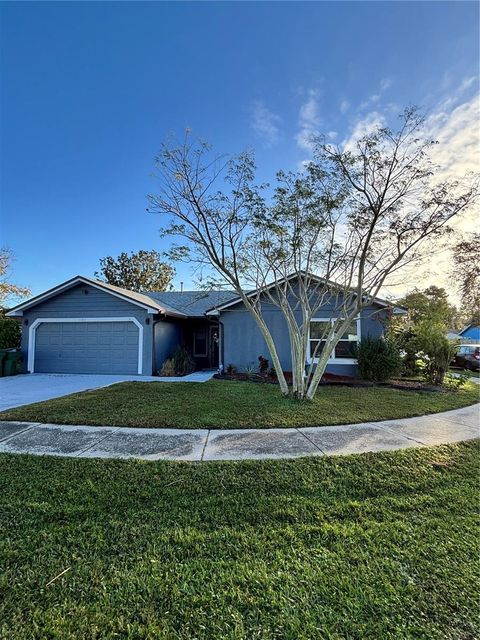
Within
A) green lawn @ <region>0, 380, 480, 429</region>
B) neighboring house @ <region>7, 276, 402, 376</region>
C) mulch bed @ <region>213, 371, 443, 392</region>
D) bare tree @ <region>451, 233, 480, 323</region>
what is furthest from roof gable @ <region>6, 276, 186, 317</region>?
bare tree @ <region>451, 233, 480, 323</region>

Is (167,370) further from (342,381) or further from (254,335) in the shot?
(342,381)

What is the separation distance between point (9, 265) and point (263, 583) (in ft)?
74.9

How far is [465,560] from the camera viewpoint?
258cm

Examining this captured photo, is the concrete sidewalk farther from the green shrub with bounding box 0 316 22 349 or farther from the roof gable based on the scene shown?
the green shrub with bounding box 0 316 22 349

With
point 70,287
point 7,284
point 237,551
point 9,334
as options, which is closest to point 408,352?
point 237,551

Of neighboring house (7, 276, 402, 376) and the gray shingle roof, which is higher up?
the gray shingle roof

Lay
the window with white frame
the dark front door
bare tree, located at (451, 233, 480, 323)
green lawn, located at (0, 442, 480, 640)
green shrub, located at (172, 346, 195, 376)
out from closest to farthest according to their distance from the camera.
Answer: green lawn, located at (0, 442, 480, 640) < the window with white frame < bare tree, located at (451, 233, 480, 323) < green shrub, located at (172, 346, 195, 376) < the dark front door

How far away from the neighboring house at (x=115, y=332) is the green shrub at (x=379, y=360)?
922mm

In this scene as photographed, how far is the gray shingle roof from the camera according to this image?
16891 millimetres

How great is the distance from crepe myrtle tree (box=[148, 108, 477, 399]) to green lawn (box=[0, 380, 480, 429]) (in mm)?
1143

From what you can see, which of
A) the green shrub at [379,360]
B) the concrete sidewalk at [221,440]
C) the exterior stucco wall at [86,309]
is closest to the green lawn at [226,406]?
the concrete sidewalk at [221,440]

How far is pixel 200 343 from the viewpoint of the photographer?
17172mm

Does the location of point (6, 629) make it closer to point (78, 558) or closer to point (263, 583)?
point (78, 558)

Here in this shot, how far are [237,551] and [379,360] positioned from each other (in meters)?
10.2
